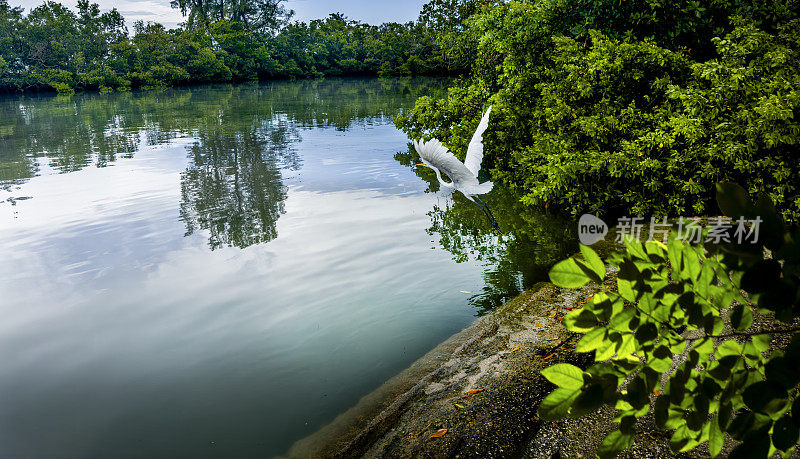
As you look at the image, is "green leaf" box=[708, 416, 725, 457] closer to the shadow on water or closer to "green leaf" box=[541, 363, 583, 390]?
"green leaf" box=[541, 363, 583, 390]

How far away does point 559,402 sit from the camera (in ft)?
2.58

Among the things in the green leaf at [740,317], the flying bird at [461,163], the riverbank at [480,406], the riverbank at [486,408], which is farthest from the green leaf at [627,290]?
the flying bird at [461,163]

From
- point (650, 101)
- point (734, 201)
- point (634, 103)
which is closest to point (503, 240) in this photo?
point (634, 103)

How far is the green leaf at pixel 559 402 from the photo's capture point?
0.77 meters

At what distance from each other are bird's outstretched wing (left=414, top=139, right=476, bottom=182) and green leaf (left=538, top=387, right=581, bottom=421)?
519cm

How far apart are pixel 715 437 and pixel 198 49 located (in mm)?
53099

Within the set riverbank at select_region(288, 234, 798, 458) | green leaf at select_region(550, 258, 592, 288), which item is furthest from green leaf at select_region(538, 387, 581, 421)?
riverbank at select_region(288, 234, 798, 458)

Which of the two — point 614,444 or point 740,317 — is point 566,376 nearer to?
point 614,444

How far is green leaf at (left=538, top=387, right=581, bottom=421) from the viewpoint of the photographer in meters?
0.77

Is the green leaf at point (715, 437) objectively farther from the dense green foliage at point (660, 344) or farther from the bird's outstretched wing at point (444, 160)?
the bird's outstretched wing at point (444, 160)

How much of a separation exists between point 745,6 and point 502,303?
5908 mm

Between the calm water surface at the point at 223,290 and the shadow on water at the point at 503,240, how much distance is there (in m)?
0.04

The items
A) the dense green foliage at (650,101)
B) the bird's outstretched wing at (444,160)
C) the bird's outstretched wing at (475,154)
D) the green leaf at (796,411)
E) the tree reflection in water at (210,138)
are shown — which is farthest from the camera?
the tree reflection in water at (210,138)

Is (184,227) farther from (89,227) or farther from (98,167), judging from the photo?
(98,167)
